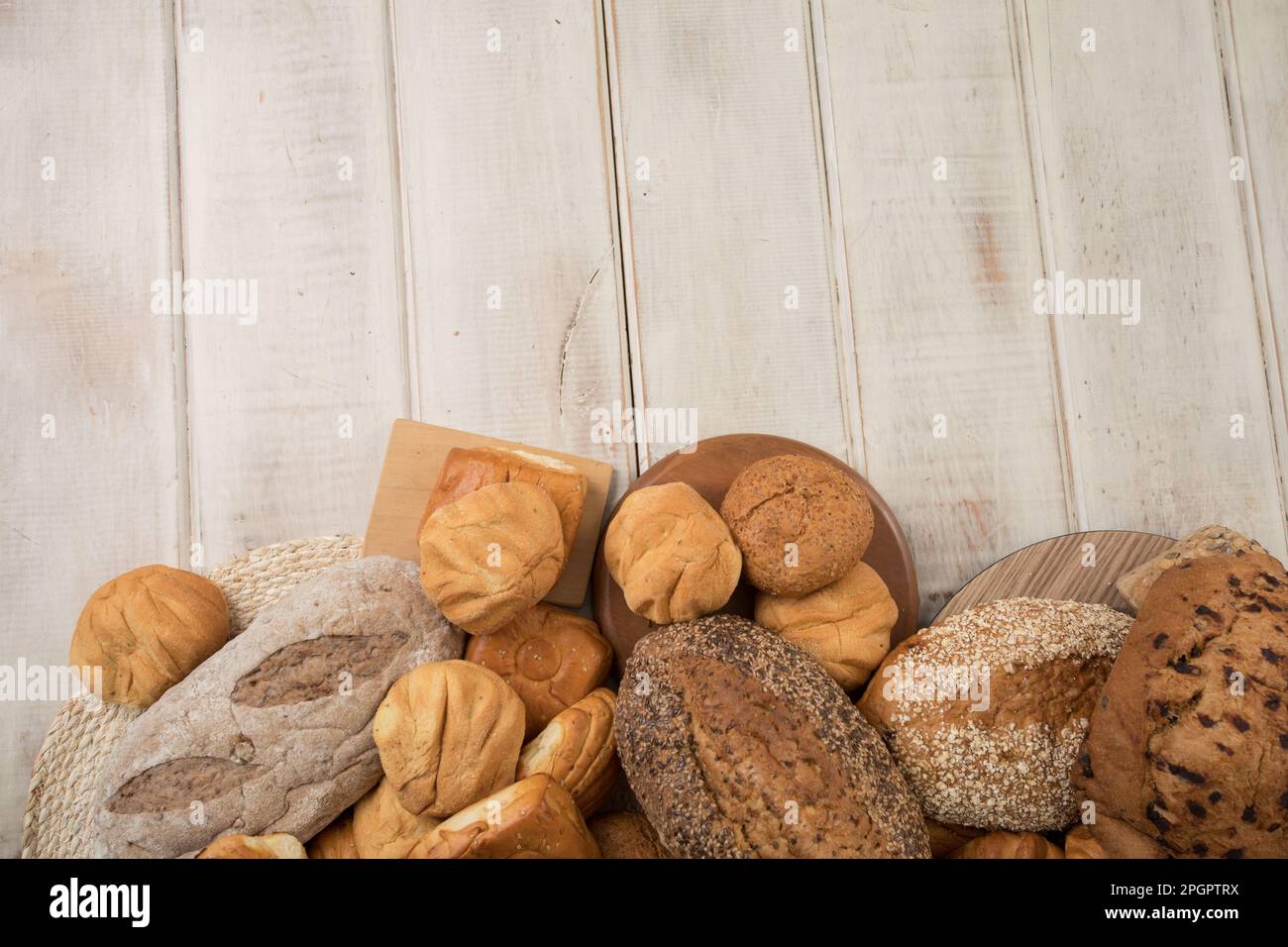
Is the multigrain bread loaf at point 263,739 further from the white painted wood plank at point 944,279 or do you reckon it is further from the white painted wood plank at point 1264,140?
the white painted wood plank at point 1264,140

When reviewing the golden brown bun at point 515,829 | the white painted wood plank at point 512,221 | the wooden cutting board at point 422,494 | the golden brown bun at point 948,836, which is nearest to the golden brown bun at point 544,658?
the wooden cutting board at point 422,494

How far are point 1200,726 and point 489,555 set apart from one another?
4.26 feet

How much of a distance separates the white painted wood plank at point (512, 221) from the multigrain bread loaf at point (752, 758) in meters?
0.60

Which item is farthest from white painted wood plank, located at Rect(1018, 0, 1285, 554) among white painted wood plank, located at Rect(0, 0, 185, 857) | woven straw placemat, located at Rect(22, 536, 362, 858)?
white painted wood plank, located at Rect(0, 0, 185, 857)

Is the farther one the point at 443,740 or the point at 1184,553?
the point at 1184,553

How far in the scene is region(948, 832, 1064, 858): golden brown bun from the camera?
5.14ft

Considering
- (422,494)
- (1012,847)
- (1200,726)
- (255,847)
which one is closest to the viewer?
(1200,726)

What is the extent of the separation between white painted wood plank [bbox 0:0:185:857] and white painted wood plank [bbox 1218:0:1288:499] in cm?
284

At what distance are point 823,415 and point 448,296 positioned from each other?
998 millimetres

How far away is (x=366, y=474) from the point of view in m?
1.98

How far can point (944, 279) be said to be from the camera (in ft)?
6.89

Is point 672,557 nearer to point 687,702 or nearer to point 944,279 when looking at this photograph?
point 687,702

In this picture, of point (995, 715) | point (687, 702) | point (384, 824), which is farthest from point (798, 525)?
point (384, 824)
